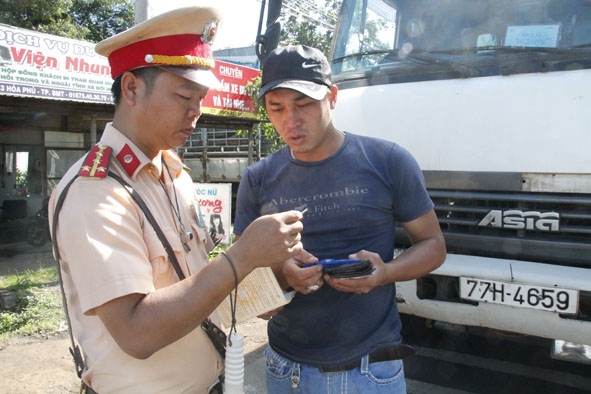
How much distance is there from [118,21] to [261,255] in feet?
62.3

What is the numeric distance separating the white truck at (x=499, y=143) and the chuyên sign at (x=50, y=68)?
16.2 ft

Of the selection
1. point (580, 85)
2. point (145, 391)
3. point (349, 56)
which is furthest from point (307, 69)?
point (349, 56)

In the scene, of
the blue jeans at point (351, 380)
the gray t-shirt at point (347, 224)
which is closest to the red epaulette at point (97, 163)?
the gray t-shirt at point (347, 224)

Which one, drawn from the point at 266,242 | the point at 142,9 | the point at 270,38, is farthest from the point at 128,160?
the point at 142,9

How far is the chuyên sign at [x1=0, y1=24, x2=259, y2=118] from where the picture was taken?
6664 mm

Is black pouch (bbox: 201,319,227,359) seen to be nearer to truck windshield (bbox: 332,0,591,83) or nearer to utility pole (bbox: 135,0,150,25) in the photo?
truck windshield (bbox: 332,0,591,83)

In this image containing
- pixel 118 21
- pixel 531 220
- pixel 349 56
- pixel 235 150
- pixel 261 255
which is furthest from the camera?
pixel 118 21

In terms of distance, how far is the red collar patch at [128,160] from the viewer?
1.42 metres

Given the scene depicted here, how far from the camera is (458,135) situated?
2.95 m

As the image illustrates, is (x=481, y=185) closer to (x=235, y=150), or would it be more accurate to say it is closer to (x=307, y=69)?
(x=307, y=69)

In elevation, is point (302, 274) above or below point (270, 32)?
below

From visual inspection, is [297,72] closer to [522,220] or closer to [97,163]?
[97,163]

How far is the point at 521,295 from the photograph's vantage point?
2.71 meters

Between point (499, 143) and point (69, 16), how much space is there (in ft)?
51.0
